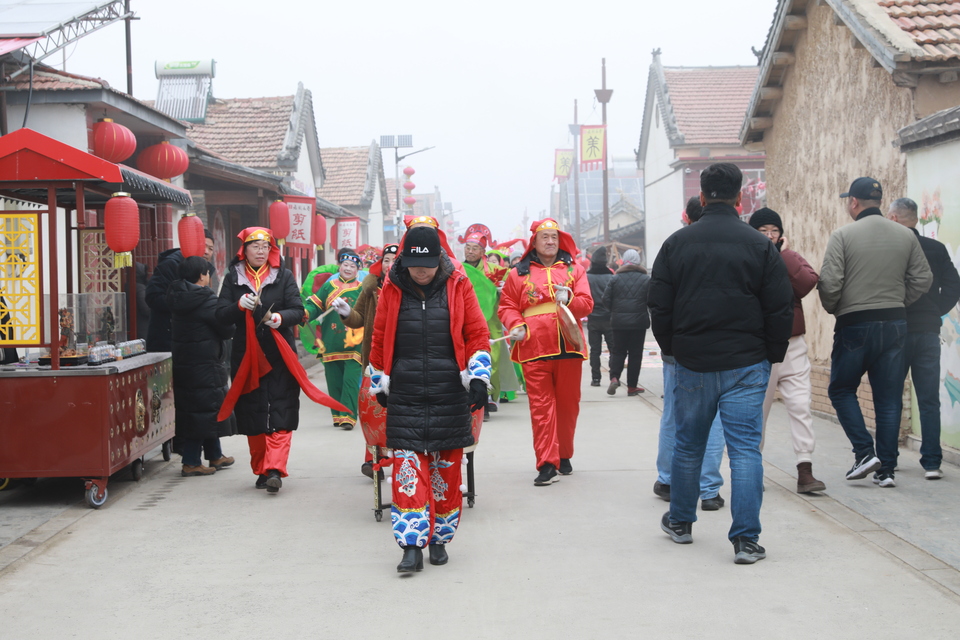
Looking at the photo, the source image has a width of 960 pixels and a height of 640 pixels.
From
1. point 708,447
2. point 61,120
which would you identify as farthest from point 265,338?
point 61,120

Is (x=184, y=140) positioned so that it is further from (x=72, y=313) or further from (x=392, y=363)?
(x=392, y=363)

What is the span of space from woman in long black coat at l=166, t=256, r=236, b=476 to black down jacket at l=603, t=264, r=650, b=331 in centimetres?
589

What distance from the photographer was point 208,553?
5289 mm

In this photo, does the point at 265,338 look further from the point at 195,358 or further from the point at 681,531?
the point at 681,531

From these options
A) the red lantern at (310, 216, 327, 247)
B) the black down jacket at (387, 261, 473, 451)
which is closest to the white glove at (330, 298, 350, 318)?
the black down jacket at (387, 261, 473, 451)

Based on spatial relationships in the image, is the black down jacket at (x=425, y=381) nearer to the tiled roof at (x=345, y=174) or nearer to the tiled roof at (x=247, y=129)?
the tiled roof at (x=247, y=129)

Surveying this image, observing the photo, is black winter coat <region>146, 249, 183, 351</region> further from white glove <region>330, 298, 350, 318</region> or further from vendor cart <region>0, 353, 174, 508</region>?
white glove <region>330, 298, 350, 318</region>

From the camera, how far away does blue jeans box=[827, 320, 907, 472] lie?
250 inches

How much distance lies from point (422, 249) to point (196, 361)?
330 cm

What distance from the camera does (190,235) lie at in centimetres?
881

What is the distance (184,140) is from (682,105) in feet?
68.4

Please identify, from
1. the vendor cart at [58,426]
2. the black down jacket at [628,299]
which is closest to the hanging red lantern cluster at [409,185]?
the black down jacket at [628,299]

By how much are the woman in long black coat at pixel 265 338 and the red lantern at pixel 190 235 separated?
191 centimetres

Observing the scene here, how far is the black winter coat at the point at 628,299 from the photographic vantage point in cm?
1198
